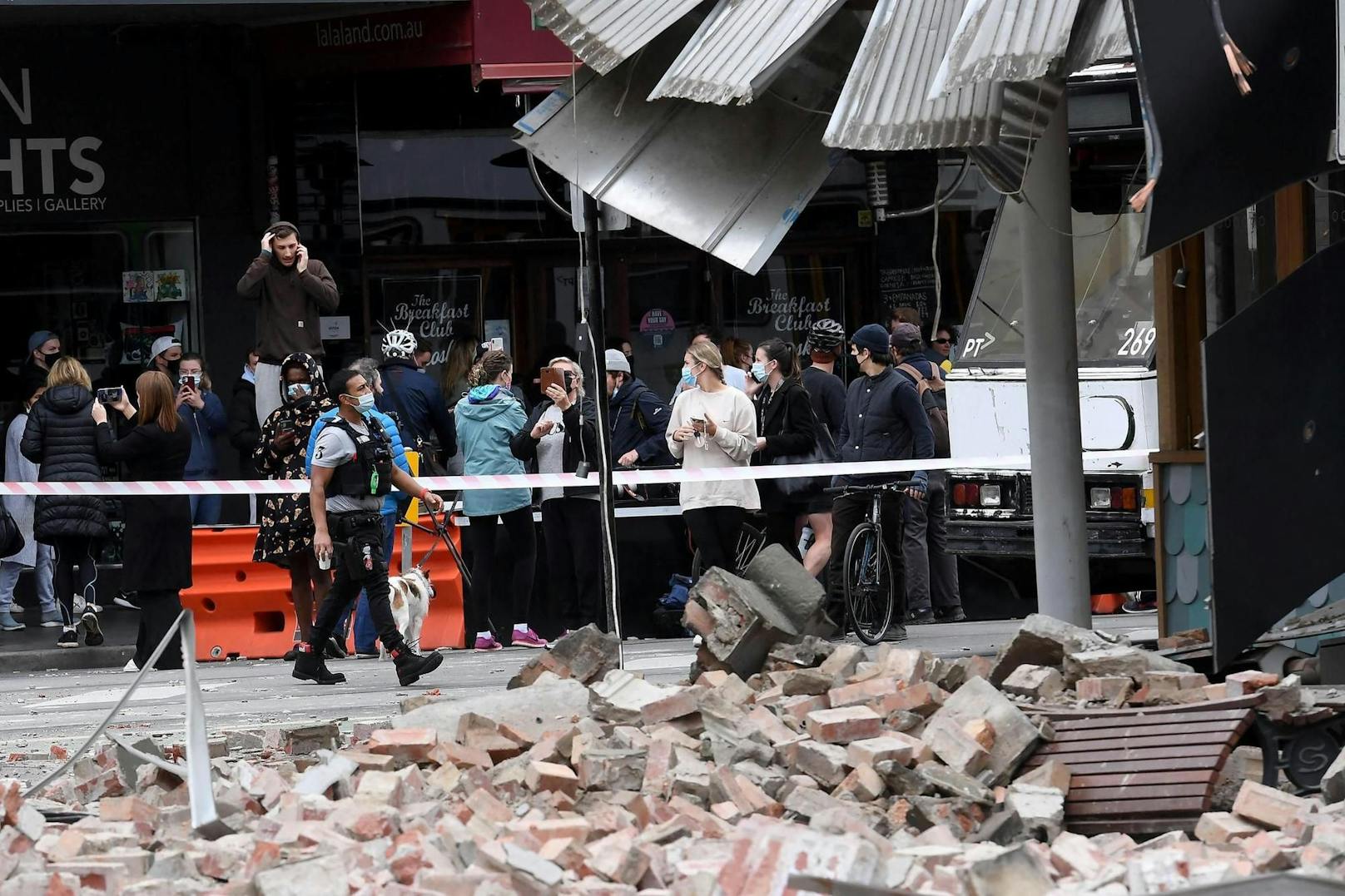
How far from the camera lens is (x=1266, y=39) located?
668 cm

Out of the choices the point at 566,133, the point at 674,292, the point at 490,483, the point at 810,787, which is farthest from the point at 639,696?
the point at 674,292

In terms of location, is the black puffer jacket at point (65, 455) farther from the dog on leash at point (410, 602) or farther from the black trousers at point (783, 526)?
the black trousers at point (783, 526)

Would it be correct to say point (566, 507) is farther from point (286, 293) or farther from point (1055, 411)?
point (1055, 411)

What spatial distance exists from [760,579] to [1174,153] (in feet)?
10.3

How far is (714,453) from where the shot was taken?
13.2 metres

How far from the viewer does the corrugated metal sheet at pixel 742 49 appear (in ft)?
25.1

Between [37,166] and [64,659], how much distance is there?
5.81 metres

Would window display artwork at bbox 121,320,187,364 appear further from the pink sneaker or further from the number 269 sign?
the number 269 sign

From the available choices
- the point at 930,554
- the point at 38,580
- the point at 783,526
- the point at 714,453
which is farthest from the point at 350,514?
the point at 930,554

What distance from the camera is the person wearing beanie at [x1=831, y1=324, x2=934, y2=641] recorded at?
13.3 metres

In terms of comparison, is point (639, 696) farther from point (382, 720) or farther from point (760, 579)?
point (382, 720)

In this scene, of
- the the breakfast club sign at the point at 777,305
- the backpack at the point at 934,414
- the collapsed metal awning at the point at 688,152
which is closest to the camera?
the collapsed metal awning at the point at 688,152

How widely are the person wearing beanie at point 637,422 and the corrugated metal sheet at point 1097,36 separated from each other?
7384 mm

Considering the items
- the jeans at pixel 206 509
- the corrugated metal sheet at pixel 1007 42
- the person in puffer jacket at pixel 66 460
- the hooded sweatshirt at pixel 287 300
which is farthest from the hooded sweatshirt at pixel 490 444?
the corrugated metal sheet at pixel 1007 42
